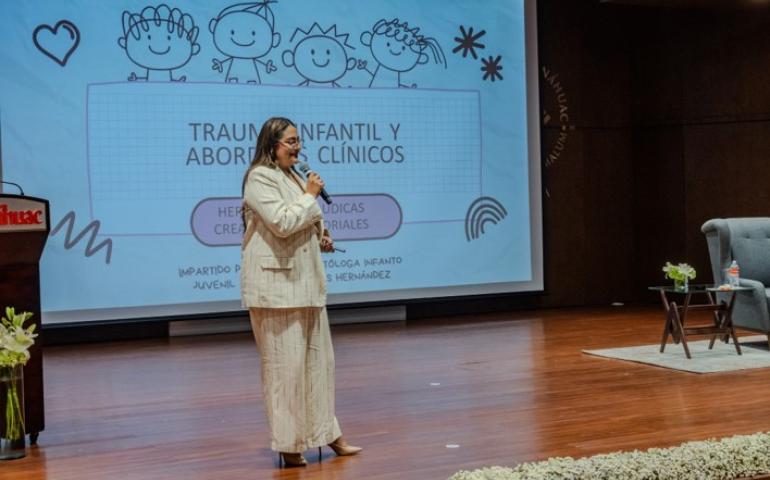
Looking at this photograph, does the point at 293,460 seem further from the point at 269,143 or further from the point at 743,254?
the point at 743,254

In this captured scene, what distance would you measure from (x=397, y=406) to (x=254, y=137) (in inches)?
156

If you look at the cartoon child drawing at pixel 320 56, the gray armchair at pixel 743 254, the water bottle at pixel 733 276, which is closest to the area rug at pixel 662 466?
the water bottle at pixel 733 276

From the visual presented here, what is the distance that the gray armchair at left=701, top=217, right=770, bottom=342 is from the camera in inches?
306

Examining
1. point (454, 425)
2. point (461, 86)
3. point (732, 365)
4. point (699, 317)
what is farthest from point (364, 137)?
point (454, 425)

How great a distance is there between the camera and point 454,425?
548 centimetres

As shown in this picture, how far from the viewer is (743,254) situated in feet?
26.1

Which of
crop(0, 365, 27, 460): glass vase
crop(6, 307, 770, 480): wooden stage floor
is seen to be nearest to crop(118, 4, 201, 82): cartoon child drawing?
crop(6, 307, 770, 480): wooden stage floor

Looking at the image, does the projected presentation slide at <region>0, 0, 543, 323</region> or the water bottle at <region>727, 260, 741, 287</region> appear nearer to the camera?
the water bottle at <region>727, 260, 741, 287</region>

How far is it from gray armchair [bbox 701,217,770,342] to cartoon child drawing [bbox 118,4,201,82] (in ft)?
14.1

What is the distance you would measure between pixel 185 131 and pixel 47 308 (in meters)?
1.77

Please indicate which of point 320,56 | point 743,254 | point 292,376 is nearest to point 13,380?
point 292,376

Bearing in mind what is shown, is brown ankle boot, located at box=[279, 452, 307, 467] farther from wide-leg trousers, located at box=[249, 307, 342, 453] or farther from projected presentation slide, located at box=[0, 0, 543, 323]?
projected presentation slide, located at box=[0, 0, 543, 323]

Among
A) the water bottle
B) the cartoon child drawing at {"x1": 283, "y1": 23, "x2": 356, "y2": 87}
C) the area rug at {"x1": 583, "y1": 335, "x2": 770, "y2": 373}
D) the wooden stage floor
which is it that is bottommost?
the wooden stage floor

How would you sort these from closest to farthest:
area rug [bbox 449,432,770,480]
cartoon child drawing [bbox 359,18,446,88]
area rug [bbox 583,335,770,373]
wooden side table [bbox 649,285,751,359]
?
area rug [bbox 449,432,770,480], area rug [bbox 583,335,770,373], wooden side table [bbox 649,285,751,359], cartoon child drawing [bbox 359,18,446,88]
